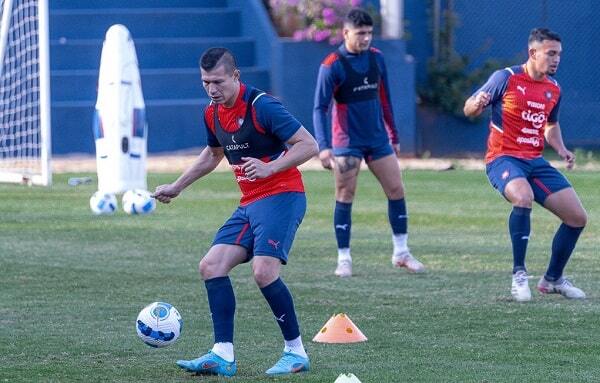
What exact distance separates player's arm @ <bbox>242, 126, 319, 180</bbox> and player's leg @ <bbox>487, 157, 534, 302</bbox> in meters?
2.72

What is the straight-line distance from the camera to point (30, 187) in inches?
714

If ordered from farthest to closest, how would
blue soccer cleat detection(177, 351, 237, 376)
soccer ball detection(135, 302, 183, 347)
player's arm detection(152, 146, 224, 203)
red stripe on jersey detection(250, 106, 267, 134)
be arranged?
1. player's arm detection(152, 146, 224, 203)
2. soccer ball detection(135, 302, 183, 347)
3. red stripe on jersey detection(250, 106, 267, 134)
4. blue soccer cleat detection(177, 351, 237, 376)

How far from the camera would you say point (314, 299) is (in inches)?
358

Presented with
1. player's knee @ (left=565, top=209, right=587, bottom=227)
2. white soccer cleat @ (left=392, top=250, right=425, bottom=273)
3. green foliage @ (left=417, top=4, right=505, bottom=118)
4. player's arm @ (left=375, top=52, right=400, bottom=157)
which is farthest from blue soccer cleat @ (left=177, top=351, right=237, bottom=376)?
green foliage @ (left=417, top=4, right=505, bottom=118)

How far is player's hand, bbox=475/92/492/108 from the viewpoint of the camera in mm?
8969

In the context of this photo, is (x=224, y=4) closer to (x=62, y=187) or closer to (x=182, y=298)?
(x=62, y=187)

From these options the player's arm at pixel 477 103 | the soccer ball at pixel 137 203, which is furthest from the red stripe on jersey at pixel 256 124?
the soccer ball at pixel 137 203

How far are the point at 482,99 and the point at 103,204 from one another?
6.76 metres

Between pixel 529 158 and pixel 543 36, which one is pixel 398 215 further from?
pixel 543 36

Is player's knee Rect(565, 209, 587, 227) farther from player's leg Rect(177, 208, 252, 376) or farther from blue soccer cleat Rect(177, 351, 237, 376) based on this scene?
blue soccer cleat Rect(177, 351, 237, 376)

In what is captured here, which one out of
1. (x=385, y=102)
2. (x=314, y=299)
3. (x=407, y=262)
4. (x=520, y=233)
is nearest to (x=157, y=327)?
(x=314, y=299)

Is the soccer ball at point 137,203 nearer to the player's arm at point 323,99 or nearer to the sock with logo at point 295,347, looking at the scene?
the player's arm at point 323,99

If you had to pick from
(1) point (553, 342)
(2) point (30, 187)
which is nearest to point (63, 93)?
(2) point (30, 187)

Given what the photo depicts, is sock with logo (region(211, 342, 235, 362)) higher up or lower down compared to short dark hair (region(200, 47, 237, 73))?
lower down
